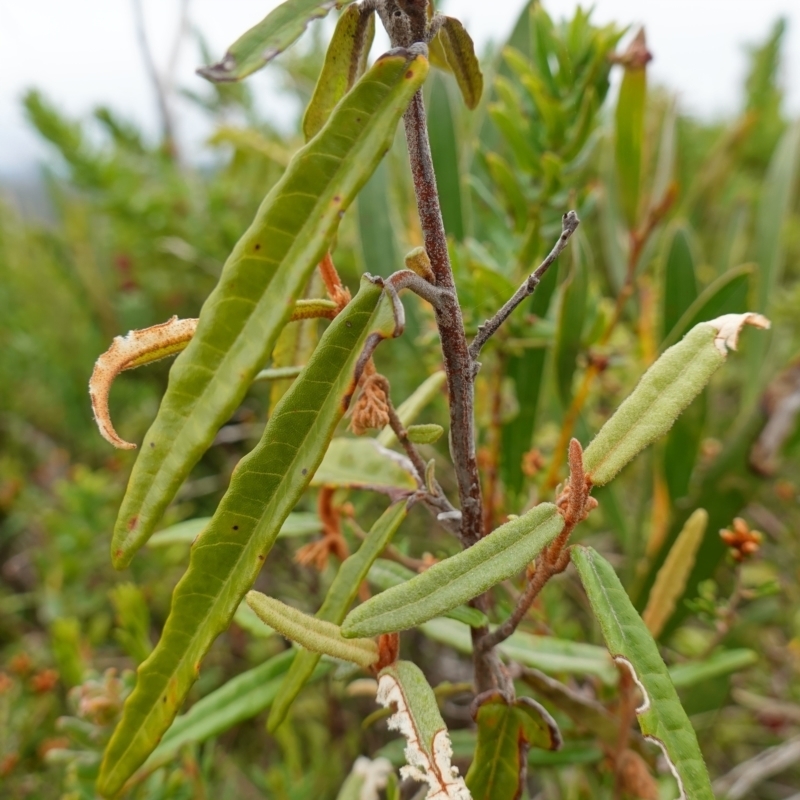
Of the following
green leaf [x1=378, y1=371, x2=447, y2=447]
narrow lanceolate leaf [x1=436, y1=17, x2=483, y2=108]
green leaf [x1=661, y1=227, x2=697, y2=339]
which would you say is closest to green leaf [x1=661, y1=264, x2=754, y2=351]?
green leaf [x1=661, y1=227, x2=697, y2=339]

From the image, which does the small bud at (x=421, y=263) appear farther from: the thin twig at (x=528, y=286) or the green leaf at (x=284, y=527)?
the green leaf at (x=284, y=527)

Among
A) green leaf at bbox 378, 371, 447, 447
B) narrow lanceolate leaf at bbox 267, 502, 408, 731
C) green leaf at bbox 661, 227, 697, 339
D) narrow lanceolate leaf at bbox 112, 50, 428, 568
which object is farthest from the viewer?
green leaf at bbox 661, 227, 697, 339

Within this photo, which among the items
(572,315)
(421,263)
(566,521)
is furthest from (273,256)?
(572,315)

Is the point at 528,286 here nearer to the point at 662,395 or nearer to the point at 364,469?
the point at 662,395

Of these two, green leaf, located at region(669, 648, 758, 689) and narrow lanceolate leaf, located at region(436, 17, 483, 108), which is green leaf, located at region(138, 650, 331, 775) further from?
narrow lanceolate leaf, located at region(436, 17, 483, 108)

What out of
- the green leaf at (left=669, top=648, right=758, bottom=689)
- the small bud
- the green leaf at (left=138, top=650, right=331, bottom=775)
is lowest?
the green leaf at (left=669, top=648, right=758, bottom=689)

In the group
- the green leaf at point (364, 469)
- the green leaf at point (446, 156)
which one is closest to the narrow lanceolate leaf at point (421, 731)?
the green leaf at point (364, 469)
